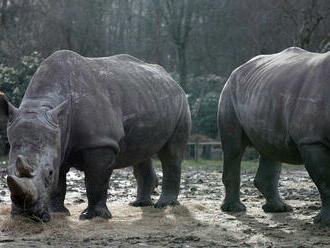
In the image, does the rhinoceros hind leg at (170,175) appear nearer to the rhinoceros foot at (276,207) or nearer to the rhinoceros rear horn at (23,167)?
the rhinoceros foot at (276,207)

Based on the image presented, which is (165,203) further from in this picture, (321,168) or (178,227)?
(321,168)

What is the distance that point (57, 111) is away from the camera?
673cm

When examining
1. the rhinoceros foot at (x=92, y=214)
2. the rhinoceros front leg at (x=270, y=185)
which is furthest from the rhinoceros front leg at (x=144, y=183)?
the rhinoceros foot at (x=92, y=214)

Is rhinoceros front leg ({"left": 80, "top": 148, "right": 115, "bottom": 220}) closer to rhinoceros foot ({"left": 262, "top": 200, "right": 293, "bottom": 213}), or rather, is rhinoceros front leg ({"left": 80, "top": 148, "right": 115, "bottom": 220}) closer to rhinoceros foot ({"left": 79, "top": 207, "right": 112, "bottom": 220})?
rhinoceros foot ({"left": 79, "top": 207, "right": 112, "bottom": 220})

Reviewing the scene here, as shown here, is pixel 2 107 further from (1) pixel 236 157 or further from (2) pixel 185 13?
(2) pixel 185 13

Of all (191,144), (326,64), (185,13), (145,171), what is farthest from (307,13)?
(326,64)

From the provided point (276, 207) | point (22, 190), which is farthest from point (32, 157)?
point (276, 207)

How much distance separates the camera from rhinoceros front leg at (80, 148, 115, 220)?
7160 millimetres

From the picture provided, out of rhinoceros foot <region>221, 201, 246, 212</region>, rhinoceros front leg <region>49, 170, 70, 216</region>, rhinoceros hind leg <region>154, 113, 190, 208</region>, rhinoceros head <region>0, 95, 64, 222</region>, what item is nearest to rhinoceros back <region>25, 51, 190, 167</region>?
rhinoceros hind leg <region>154, 113, 190, 208</region>

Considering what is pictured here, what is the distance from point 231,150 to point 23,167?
3.28 metres

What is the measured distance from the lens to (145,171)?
30.7 ft

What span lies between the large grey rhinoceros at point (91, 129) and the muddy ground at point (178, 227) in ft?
0.83

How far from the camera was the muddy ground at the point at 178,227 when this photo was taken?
5.96m

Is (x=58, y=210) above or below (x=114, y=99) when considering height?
below
